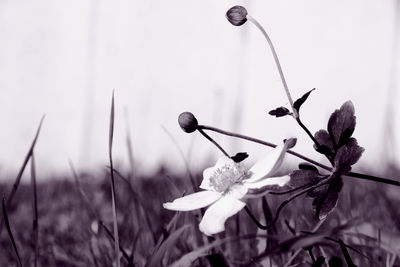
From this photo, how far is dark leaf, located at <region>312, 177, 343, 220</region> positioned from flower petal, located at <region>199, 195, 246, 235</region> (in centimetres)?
7

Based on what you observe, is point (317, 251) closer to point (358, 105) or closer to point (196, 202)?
point (196, 202)

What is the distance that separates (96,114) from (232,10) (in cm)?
241

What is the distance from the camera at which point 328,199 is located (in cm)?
49

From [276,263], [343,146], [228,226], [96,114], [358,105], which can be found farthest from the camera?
[96,114]

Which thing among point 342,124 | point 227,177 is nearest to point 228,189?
point 227,177

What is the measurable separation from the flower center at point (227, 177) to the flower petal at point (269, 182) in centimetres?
2

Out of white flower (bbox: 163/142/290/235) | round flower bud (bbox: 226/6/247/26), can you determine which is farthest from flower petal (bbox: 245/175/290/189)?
round flower bud (bbox: 226/6/247/26)

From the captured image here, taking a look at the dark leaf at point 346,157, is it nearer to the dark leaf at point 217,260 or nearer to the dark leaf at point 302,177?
the dark leaf at point 302,177

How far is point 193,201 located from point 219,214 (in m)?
0.05

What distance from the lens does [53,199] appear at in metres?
1.61

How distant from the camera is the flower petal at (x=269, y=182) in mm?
445

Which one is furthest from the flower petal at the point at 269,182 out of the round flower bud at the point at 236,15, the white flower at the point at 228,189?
the round flower bud at the point at 236,15

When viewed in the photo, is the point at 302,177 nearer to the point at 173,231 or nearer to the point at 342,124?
the point at 342,124

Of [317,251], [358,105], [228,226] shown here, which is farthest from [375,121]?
[317,251]
